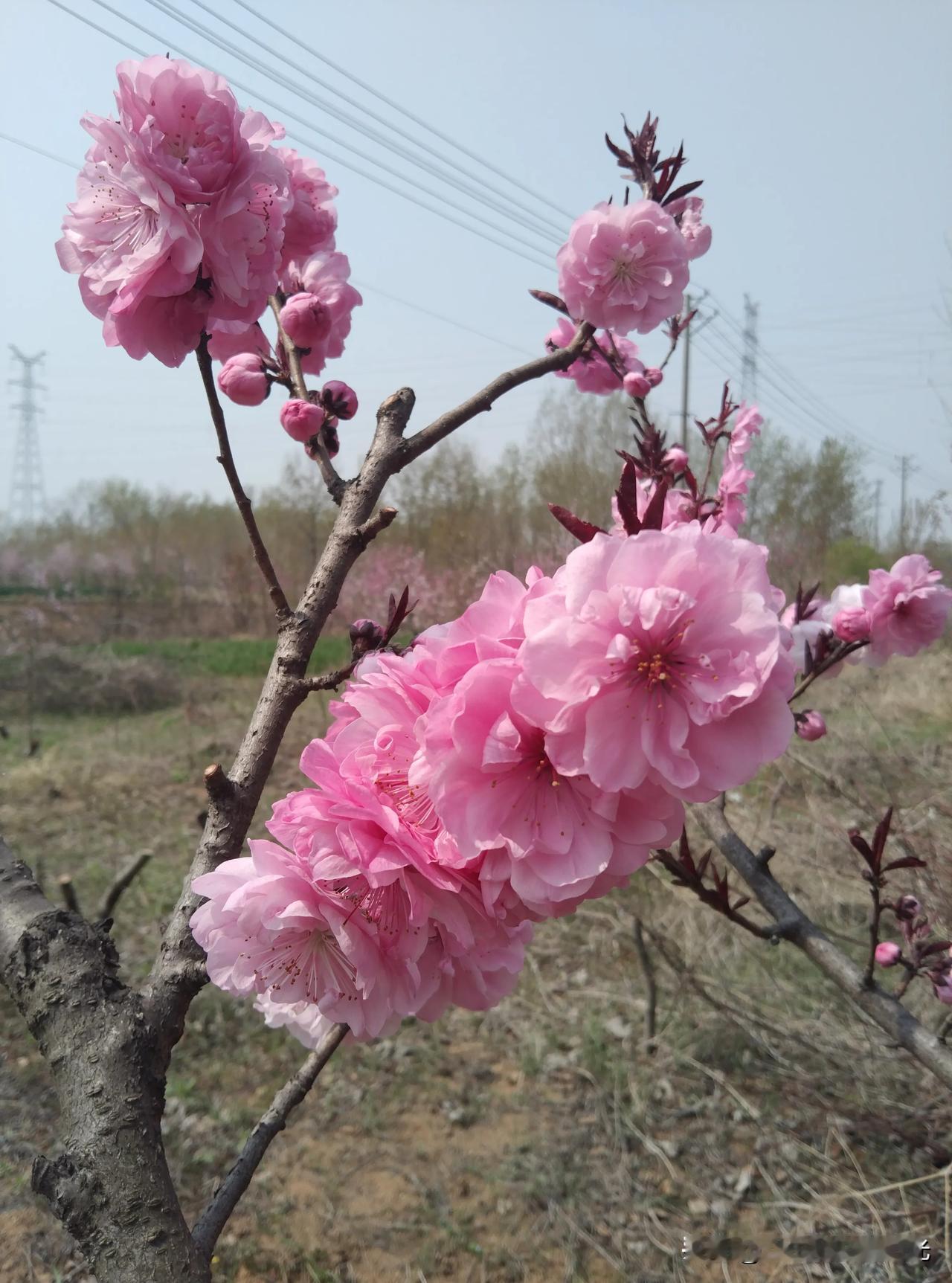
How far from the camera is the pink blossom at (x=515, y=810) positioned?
0.52m

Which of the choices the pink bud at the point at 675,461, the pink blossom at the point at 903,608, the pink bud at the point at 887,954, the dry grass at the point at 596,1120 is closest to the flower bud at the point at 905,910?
the pink bud at the point at 887,954

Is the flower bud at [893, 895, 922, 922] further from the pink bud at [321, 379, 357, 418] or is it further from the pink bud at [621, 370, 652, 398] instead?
the pink bud at [321, 379, 357, 418]

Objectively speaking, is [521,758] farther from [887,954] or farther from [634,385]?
[887,954]

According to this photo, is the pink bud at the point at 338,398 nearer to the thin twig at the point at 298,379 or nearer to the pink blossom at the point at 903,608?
the thin twig at the point at 298,379

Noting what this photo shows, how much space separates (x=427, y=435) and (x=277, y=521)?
567 inches

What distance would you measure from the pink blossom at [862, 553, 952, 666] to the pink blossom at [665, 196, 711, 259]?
71 centimetres

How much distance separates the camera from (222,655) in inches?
464

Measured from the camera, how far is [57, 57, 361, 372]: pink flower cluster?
68cm

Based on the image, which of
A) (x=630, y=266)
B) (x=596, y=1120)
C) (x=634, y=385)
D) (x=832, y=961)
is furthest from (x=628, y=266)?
(x=596, y=1120)

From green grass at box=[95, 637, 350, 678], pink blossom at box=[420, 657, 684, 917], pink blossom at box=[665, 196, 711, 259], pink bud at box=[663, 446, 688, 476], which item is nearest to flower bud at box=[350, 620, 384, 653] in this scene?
pink blossom at box=[420, 657, 684, 917]

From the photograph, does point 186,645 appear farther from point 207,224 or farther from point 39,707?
point 207,224

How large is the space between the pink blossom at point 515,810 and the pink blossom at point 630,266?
95 cm

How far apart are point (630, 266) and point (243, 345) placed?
623 mm

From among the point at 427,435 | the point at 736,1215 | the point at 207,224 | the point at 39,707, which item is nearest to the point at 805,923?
the point at 427,435
